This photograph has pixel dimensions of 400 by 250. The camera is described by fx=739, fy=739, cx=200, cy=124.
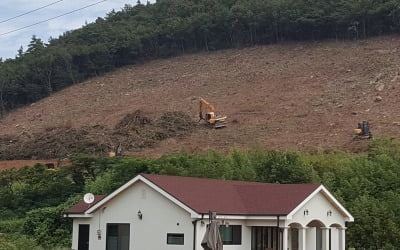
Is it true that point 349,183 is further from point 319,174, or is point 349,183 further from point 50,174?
point 50,174

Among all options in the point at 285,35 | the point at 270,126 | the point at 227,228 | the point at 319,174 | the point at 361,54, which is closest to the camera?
the point at 227,228

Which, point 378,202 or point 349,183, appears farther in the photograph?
point 349,183

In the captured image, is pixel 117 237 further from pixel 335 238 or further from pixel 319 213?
pixel 335 238

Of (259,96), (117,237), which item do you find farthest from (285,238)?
(259,96)

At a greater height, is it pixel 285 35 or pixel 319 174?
pixel 285 35

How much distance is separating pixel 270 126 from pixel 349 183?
22.5m

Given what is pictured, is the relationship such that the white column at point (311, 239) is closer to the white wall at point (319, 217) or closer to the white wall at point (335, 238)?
the white wall at point (319, 217)

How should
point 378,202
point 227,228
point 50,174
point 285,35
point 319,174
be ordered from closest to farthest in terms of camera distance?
point 227,228 < point 378,202 < point 319,174 < point 50,174 < point 285,35

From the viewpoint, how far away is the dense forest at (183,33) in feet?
242

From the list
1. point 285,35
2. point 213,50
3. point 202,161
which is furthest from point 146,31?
point 202,161

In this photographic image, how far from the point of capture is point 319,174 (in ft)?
108

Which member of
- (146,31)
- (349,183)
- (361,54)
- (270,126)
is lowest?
(349,183)

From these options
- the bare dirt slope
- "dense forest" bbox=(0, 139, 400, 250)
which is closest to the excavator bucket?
→ the bare dirt slope

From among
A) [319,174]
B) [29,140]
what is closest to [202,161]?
[319,174]
